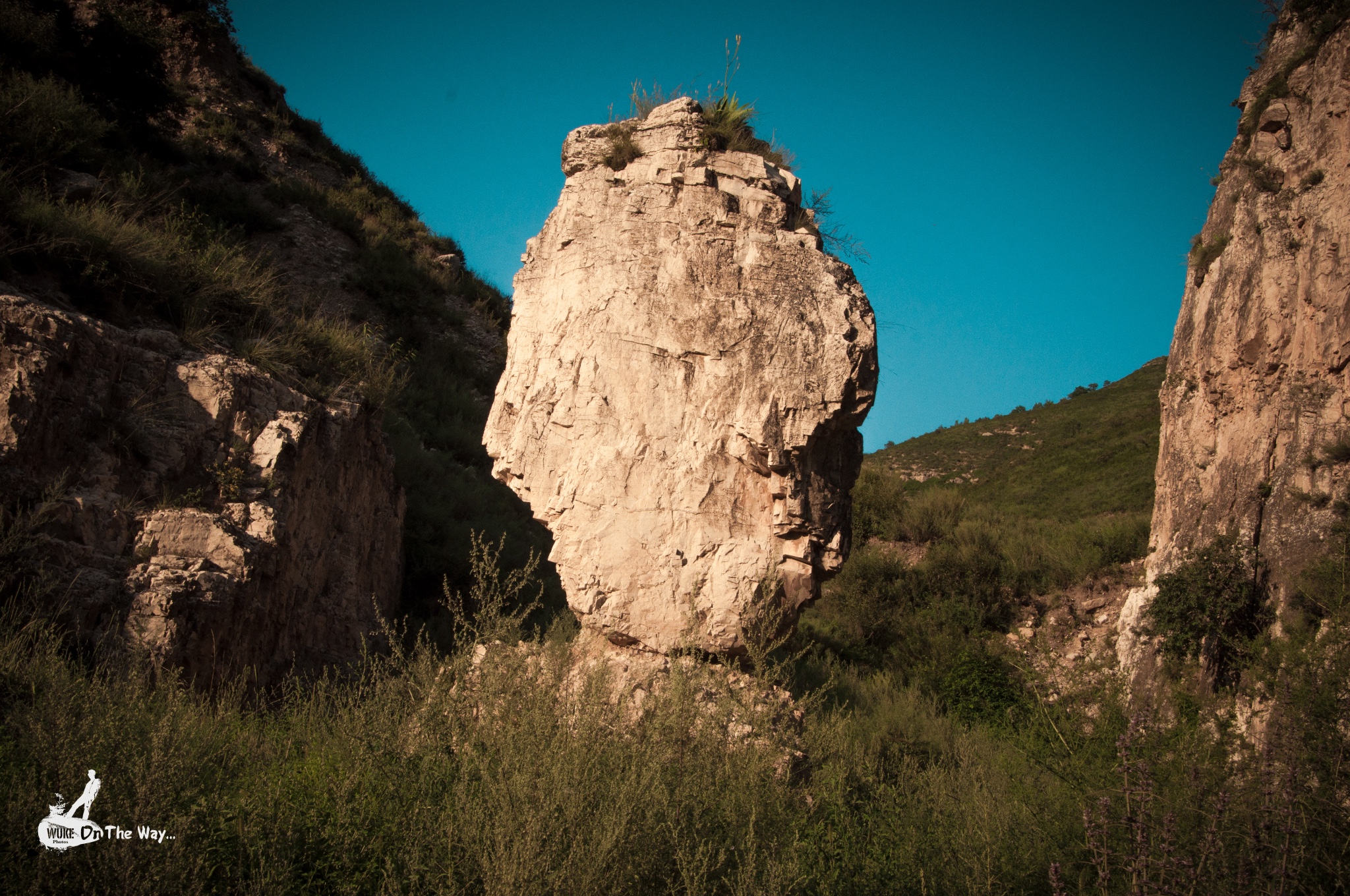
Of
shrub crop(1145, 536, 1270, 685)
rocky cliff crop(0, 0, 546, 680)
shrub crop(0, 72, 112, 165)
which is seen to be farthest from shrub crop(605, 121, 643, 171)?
shrub crop(1145, 536, 1270, 685)

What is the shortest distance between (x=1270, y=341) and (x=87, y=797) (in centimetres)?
1099

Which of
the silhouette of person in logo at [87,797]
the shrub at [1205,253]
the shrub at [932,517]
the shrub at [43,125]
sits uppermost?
the shrub at [1205,253]

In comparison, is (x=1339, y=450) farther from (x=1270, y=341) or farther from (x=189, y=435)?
(x=189, y=435)

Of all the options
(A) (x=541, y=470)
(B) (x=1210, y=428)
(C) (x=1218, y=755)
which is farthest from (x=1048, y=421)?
(A) (x=541, y=470)

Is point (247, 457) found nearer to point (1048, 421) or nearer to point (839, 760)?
point (839, 760)

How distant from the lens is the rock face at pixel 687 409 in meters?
5.07

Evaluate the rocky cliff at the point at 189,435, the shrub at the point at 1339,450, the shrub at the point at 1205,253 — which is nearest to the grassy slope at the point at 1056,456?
the shrub at the point at 1205,253

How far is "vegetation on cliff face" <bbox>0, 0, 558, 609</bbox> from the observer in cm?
682

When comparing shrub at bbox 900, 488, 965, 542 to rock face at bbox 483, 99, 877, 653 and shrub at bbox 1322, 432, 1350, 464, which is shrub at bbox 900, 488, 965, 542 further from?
rock face at bbox 483, 99, 877, 653

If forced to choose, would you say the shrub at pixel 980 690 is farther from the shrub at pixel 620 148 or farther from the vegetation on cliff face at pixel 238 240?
the shrub at pixel 620 148

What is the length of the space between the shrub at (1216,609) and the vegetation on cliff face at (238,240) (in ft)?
23.8

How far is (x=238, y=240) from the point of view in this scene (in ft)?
45.8

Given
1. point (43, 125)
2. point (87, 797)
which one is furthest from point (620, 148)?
point (43, 125)

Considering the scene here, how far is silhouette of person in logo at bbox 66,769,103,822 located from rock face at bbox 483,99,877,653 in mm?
2661
